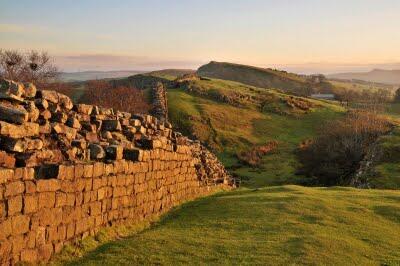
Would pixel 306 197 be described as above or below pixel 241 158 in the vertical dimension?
above

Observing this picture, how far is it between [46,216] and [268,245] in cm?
568

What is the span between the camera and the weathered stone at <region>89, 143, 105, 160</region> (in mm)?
15305

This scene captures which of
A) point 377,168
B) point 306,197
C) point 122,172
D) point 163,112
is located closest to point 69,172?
point 122,172

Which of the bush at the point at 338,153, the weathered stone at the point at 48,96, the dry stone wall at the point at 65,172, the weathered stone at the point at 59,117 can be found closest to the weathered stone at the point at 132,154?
the dry stone wall at the point at 65,172

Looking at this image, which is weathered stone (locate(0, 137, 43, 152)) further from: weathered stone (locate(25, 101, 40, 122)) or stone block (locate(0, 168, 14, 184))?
stone block (locate(0, 168, 14, 184))

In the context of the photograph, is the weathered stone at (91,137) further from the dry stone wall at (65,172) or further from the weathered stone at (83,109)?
the weathered stone at (83,109)

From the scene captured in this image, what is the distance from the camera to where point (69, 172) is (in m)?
13.1

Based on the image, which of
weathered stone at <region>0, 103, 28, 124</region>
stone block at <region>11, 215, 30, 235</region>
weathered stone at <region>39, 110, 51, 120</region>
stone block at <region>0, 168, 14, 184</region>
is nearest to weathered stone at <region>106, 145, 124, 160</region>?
weathered stone at <region>39, 110, 51, 120</region>

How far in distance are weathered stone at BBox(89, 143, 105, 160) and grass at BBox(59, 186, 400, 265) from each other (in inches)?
96.0

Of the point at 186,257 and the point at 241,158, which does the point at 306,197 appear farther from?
the point at 241,158

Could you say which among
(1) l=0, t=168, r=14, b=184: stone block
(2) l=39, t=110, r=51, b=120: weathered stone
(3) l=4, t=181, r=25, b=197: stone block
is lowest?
(3) l=4, t=181, r=25, b=197: stone block

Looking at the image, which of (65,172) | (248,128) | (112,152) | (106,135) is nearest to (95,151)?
(112,152)

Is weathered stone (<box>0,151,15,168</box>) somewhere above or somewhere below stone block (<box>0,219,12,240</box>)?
above

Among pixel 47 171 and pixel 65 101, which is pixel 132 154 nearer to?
pixel 65 101
